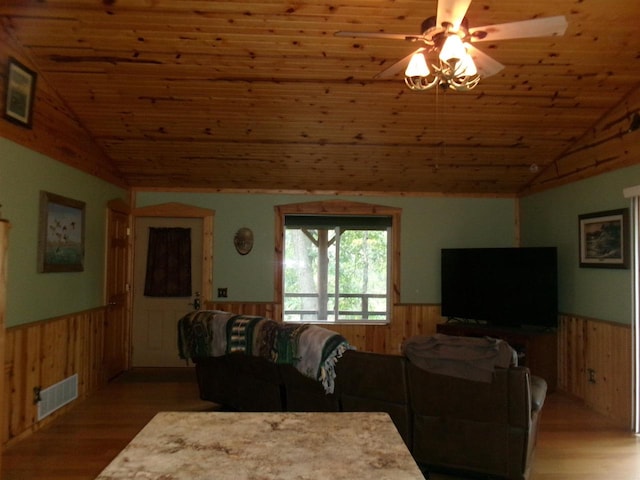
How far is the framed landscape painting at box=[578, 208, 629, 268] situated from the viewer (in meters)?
4.35

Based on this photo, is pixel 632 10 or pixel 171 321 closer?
pixel 632 10

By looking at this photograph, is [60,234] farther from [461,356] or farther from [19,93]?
[461,356]

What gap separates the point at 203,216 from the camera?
6.36 metres

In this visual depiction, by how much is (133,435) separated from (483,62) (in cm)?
372

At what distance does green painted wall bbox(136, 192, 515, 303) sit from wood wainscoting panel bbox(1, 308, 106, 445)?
1741 millimetres

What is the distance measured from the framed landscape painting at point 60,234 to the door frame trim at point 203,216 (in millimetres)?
1439

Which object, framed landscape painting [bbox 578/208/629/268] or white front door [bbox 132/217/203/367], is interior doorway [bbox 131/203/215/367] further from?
framed landscape painting [bbox 578/208/629/268]

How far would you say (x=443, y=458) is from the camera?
3.07 metres

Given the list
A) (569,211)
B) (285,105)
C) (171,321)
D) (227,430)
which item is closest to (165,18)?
(285,105)

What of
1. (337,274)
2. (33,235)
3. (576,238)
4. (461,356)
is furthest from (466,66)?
(337,274)

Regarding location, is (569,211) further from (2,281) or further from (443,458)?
(2,281)

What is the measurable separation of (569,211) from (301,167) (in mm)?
3065

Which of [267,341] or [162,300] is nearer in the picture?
[267,341]

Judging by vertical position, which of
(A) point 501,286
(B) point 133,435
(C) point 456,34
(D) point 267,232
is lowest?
(B) point 133,435
